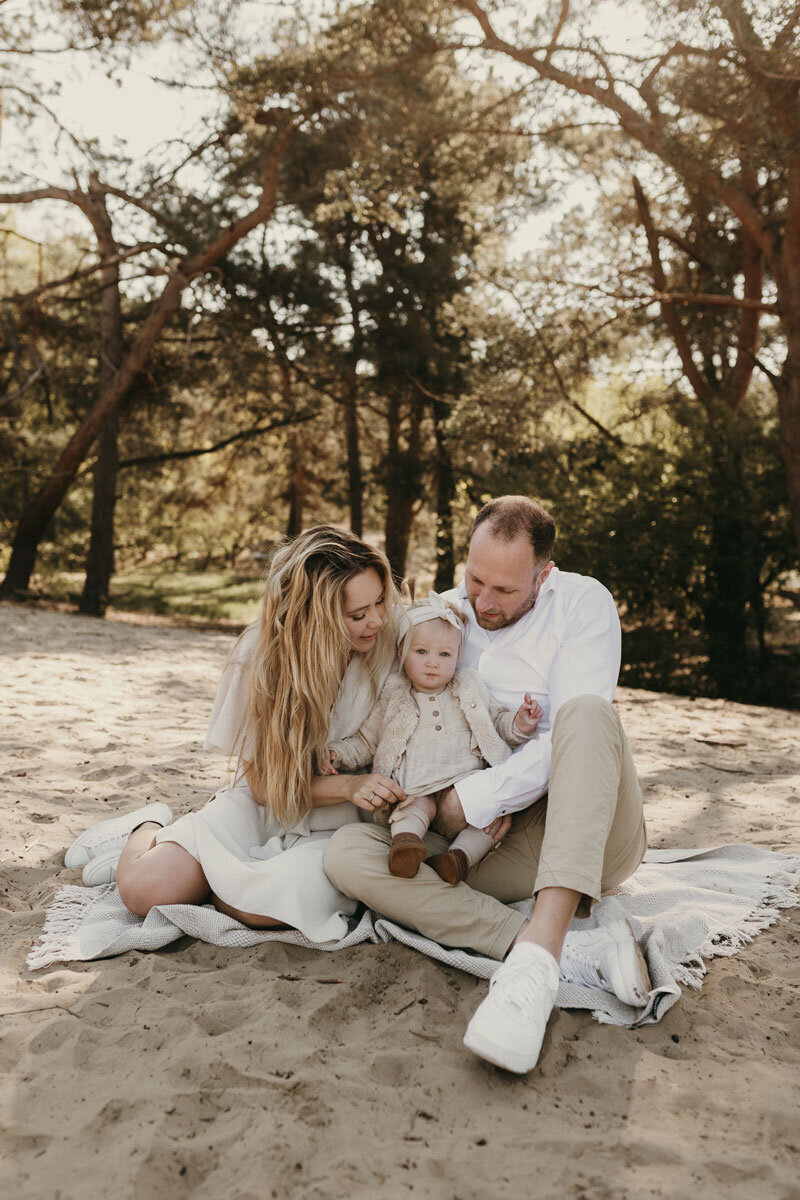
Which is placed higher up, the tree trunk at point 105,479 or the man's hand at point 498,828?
the tree trunk at point 105,479

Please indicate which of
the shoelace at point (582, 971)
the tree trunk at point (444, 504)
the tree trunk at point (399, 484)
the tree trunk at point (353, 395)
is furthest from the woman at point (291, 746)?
the tree trunk at point (399, 484)

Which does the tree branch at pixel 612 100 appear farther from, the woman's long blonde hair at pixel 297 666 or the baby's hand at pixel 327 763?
the baby's hand at pixel 327 763

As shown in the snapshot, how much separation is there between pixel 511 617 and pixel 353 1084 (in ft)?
4.91

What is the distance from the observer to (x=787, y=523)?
998 centimetres

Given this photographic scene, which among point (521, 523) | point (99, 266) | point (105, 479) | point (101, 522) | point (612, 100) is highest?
point (612, 100)

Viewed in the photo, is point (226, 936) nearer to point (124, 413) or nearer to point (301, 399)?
point (124, 413)

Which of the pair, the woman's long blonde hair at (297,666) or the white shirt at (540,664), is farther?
the woman's long blonde hair at (297,666)

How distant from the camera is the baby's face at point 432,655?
298 cm

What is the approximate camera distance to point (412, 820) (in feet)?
9.11

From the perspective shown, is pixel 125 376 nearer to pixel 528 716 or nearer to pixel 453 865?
pixel 528 716

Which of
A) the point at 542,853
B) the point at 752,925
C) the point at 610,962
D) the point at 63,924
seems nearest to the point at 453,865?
the point at 542,853

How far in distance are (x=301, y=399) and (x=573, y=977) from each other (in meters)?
15.1

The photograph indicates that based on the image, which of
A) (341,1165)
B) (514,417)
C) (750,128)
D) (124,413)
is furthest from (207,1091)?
(124,413)

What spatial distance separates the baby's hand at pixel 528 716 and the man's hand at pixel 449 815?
0.31 metres
